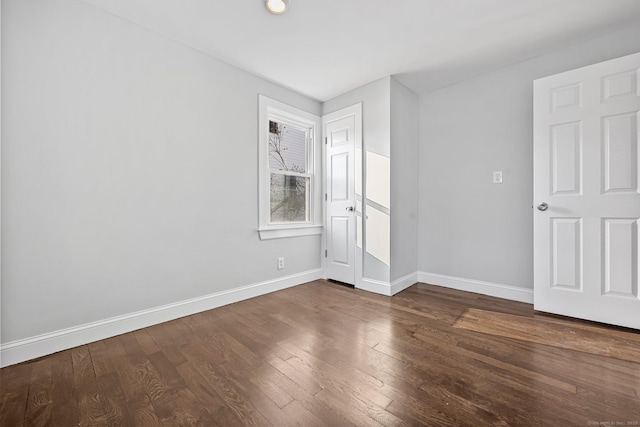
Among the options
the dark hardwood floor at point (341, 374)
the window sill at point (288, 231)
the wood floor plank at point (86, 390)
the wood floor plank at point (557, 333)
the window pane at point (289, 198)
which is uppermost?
the window pane at point (289, 198)

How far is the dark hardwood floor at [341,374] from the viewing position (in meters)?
1.22

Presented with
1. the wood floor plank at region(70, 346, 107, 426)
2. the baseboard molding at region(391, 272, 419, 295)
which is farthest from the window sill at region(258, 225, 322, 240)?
the wood floor plank at region(70, 346, 107, 426)

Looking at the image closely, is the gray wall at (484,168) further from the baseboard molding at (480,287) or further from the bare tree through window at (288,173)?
the bare tree through window at (288,173)

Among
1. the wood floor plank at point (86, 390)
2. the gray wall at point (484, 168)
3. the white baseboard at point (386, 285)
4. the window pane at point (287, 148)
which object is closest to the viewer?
the wood floor plank at point (86, 390)

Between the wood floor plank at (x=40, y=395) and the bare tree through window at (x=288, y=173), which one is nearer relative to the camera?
the wood floor plank at (x=40, y=395)

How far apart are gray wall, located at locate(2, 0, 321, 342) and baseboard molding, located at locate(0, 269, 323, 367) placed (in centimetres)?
5

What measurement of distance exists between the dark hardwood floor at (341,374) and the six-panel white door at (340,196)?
110cm

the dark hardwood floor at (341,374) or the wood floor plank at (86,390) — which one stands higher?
the dark hardwood floor at (341,374)

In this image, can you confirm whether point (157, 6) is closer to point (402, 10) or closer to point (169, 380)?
point (402, 10)

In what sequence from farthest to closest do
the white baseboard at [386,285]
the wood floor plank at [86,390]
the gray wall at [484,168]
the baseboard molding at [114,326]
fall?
the white baseboard at [386,285], the gray wall at [484,168], the baseboard molding at [114,326], the wood floor plank at [86,390]

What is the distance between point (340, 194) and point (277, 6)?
6.61 ft

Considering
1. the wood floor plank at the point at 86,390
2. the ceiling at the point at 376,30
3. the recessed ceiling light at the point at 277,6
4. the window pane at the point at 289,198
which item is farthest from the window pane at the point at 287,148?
the wood floor plank at the point at 86,390

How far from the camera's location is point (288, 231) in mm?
3230

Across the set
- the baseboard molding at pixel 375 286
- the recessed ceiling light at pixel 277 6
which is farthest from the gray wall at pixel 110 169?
the baseboard molding at pixel 375 286
